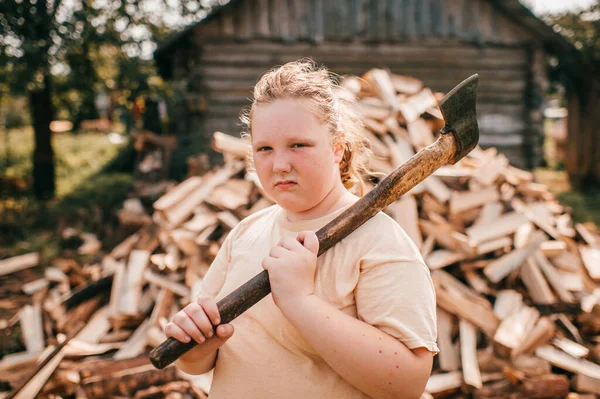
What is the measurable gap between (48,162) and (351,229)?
11.4 m

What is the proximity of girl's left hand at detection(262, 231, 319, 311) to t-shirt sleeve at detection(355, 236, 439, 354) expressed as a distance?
0.46 ft

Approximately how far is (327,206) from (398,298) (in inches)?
15.4

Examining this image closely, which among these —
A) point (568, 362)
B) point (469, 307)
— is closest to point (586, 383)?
point (568, 362)

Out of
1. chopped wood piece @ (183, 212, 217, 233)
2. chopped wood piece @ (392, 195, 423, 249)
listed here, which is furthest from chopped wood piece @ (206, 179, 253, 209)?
chopped wood piece @ (392, 195, 423, 249)

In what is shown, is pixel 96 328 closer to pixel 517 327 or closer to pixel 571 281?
pixel 517 327

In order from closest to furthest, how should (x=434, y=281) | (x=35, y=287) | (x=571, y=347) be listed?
1. (x=571, y=347)
2. (x=434, y=281)
3. (x=35, y=287)

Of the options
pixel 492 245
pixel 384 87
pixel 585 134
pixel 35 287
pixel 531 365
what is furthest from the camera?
pixel 585 134

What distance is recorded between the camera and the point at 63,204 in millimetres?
10406

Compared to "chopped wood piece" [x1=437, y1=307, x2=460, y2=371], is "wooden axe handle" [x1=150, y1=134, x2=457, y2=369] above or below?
above

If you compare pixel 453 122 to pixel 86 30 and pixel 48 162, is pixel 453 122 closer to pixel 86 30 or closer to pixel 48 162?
pixel 86 30

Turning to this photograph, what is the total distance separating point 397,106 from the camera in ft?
17.3

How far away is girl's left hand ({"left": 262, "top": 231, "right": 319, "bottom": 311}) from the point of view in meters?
1.34

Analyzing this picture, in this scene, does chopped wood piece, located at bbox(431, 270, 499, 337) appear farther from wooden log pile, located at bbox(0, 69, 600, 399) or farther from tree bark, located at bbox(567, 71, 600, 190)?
tree bark, located at bbox(567, 71, 600, 190)

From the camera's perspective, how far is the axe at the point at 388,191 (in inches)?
56.4
